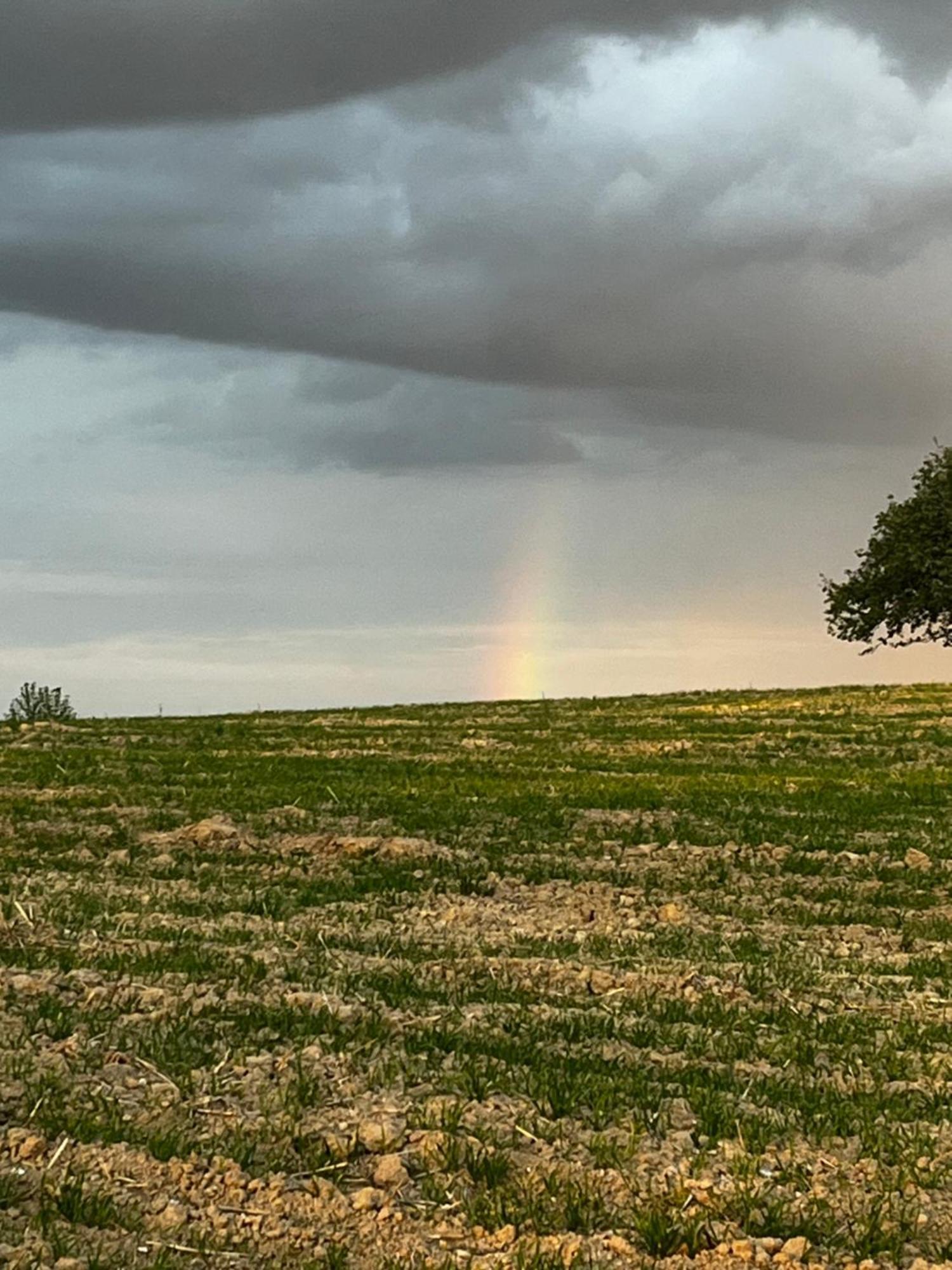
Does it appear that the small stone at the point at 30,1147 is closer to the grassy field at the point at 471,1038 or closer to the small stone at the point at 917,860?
the grassy field at the point at 471,1038

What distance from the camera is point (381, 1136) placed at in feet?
23.7

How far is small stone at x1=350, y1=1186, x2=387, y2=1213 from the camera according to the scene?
6.61 m

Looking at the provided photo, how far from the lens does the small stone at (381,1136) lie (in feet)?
23.6

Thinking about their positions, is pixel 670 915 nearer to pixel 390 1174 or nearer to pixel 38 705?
pixel 390 1174

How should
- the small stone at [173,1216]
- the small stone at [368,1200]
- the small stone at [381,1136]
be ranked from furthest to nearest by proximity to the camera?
the small stone at [381,1136]
the small stone at [368,1200]
the small stone at [173,1216]

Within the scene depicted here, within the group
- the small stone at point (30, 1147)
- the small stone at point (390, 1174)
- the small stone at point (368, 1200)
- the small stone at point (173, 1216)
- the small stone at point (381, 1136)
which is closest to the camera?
the small stone at point (173, 1216)

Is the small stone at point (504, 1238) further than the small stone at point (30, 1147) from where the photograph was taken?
No

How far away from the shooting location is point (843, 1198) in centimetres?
684

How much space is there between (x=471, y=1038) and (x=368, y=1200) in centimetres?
242

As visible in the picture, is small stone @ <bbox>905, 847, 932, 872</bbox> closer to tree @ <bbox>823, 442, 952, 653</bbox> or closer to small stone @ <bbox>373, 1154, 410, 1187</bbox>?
small stone @ <bbox>373, 1154, 410, 1187</bbox>

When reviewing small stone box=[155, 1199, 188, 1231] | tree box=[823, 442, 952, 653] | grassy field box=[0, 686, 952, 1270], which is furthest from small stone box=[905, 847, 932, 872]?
tree box=[823, 442, 952, 653]

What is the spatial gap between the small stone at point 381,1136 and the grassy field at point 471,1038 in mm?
14

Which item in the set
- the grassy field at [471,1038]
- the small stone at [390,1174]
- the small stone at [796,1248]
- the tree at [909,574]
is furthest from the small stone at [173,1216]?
the tree at [909,574]

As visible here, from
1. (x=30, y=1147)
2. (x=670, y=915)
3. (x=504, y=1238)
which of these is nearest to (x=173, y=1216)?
(x=30, y=1147)
